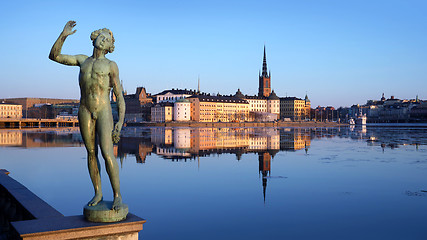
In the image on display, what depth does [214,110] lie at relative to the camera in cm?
19088

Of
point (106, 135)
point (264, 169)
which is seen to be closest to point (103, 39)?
point (106, 135)

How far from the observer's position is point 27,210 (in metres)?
7.07

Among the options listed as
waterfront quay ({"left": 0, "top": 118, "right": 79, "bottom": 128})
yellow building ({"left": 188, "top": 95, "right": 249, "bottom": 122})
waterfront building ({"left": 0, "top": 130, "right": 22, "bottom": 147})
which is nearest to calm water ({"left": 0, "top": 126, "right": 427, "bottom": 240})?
waterfront building ({"left": 0, "top": 130, "right": 22, "bottom": 147})

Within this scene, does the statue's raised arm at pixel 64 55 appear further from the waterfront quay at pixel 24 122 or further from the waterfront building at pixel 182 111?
the waterfront building at pixel 182 111

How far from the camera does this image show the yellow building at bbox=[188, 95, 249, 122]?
185 meters

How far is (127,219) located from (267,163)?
16274 millimetres

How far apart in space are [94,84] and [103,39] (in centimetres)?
73

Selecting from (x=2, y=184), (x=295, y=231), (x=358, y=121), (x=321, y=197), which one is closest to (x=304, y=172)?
(x=321, y=197)

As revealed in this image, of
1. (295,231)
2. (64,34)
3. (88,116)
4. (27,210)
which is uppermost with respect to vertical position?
(64,34)

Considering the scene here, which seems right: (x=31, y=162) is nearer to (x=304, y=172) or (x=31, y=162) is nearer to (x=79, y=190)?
(x=79, y=190)

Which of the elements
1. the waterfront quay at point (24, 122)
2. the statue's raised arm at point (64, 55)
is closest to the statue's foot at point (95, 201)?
the statue's raised arm at point (64, 55)

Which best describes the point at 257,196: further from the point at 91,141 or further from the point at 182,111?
the point at 182,111

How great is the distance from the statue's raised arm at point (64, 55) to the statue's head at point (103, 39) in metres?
0.29

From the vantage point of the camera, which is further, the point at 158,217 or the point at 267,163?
the point at 267,163
